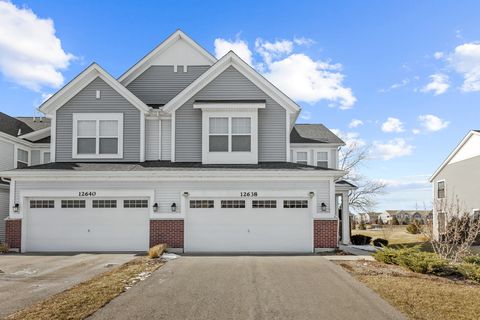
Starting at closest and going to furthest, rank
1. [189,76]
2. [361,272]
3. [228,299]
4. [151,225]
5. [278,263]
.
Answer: [228,299]
[361,272]
[278,263]
[151,225]
[189,76]

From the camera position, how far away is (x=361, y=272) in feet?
39.8

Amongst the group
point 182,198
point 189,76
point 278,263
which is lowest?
point 278,263

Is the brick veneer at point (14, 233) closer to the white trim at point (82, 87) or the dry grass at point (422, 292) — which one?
the white trim at point (82, 87)

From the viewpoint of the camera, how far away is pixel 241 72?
1941 centimetres

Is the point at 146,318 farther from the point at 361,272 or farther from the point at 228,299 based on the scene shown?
the point at 361,272

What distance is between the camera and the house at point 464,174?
27.6m

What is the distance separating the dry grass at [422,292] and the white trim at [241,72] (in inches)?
338

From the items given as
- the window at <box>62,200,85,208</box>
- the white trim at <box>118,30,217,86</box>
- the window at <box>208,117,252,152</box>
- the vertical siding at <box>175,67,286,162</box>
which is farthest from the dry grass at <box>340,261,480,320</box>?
the white trim at <box>118,30,217,86</box>

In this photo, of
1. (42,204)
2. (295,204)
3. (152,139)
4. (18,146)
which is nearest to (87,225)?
(42,204)

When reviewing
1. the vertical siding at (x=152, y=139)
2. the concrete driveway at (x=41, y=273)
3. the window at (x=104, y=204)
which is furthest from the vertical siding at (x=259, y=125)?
the concrete driveway at (x=41, y=273)

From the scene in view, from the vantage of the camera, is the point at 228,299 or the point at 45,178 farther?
the point at 45,178

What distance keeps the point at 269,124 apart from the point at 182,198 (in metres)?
5.26

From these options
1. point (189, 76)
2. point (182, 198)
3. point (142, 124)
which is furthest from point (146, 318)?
point (189, 76)

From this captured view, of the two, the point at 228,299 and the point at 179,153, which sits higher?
the point at 179,153
